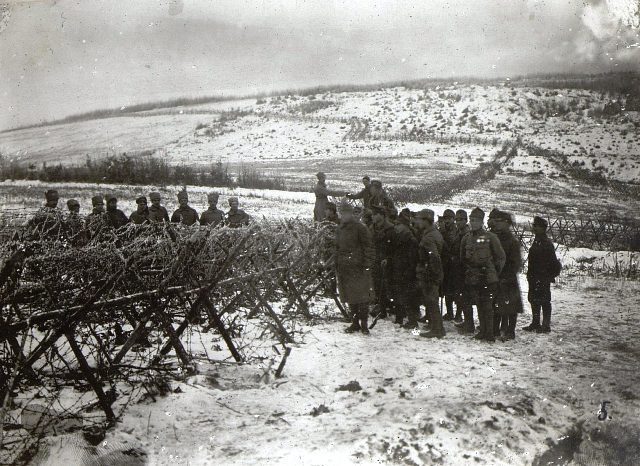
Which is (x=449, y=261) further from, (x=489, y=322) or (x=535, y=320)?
(x=535, y=320)

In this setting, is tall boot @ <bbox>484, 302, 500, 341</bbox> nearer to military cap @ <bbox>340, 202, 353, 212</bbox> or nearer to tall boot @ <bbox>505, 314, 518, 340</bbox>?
tall boot @ <bbox>505, 314, 518, 340</bbox>

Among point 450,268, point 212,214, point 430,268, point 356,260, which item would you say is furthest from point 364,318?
point 212,214

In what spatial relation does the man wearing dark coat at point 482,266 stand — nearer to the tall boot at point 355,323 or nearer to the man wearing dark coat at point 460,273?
the man wearing dark coat at point 460,273

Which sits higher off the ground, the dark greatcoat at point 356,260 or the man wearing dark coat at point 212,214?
the man wearing dark coat at point 212,214

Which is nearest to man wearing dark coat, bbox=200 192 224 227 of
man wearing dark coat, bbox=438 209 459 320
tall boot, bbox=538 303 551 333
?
man wearing dark coat, bbox=438 209 459 320

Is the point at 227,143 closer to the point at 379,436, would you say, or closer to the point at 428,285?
the point at 428,285

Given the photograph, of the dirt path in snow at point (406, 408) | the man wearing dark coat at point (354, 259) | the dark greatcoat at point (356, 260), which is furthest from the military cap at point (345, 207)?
the dirt path in snow at point (406, 408)

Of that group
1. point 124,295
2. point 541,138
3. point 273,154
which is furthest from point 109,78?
point 541,138
